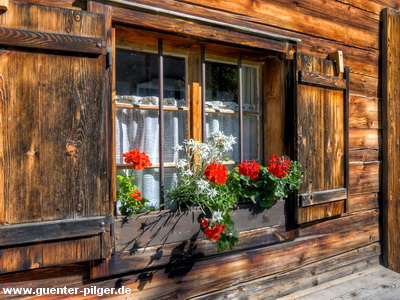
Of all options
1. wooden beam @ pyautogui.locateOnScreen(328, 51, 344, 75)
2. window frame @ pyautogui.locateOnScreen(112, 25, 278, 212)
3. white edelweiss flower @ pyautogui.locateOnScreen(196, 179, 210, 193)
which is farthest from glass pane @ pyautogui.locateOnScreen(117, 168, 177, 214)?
wooden beam @ pyautogui.locateOnScreen(328, 51, 344, 75)

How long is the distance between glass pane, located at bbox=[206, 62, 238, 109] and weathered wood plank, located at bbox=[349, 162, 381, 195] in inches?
49.0

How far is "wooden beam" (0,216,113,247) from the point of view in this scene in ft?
5.36

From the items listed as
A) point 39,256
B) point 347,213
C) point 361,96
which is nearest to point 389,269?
point 347,213

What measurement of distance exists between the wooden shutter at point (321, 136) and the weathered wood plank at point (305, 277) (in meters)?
0.45

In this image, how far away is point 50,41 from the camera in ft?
5.67

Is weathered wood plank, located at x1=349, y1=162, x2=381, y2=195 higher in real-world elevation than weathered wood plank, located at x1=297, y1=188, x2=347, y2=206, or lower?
higher

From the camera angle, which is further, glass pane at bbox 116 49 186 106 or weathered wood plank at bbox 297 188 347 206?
weathered wood plank at bbox 297 188 347 206

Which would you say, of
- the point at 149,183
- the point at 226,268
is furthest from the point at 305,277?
the point at 149,183

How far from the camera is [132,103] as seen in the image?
2.33m

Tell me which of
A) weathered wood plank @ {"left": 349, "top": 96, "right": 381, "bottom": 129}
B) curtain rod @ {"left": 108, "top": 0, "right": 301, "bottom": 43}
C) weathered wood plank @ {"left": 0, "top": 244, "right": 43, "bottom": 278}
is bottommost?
weathered wood plank @ {"left": 0, "top": 244, "right": 43, "bottom": 278}

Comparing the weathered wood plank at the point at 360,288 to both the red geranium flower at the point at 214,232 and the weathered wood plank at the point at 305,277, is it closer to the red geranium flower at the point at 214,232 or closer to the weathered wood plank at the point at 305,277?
the weathered wood plank at the point at 305,277

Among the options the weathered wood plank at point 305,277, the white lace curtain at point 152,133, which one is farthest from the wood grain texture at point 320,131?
the weathered wood plank at point 305,277

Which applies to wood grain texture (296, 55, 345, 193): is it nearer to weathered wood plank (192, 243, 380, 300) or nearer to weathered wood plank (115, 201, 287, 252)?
weathered wood plank (115, 201, 287, 252)

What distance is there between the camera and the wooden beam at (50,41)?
5.38 ft
